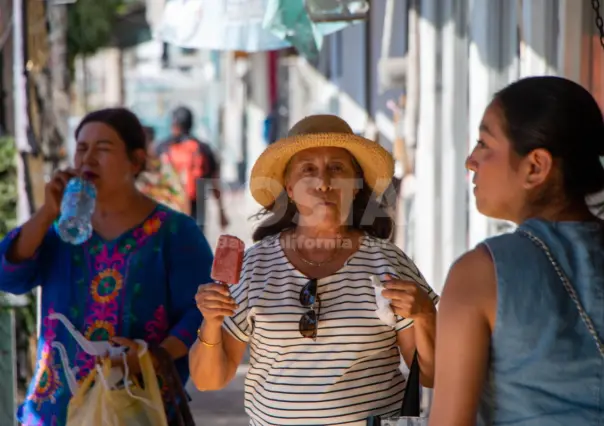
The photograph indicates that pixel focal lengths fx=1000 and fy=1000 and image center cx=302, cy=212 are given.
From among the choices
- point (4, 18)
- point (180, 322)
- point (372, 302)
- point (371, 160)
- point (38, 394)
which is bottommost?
point (38, 394)

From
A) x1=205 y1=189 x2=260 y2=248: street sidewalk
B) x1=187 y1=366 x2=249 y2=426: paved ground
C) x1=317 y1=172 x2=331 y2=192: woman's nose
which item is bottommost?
x1=205 y1=189 x2=260 y2=248: street sidewalk

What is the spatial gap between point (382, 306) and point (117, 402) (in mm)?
1181

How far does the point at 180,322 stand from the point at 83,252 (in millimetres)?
462

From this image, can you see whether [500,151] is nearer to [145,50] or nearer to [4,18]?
[4,18]

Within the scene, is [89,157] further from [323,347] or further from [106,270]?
[323,347]

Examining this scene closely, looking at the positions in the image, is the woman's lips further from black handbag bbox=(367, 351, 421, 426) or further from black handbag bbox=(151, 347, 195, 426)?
black handbag bbox=(367, 351, 421, 426)

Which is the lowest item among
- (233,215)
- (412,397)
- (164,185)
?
(233,215)

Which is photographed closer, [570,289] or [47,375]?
[570,289]

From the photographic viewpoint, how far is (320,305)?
3.02 meters

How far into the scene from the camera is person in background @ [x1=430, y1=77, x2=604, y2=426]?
2.11m

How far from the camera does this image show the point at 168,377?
145 inches

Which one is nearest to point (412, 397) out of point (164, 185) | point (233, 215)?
point (164, 185)

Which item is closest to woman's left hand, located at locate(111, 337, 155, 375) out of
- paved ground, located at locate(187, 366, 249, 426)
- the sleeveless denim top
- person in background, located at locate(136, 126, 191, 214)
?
the sleeveless denim top

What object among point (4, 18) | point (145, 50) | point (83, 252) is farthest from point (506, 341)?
point (145, 50)
